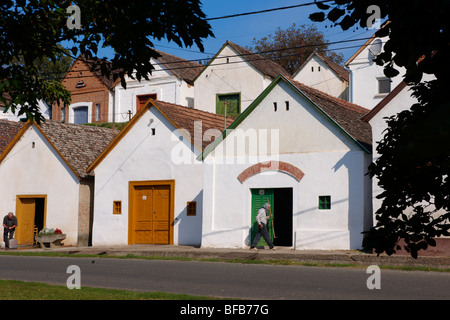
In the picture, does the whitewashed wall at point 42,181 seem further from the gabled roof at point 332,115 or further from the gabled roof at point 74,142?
the gabled roof at point 332,115

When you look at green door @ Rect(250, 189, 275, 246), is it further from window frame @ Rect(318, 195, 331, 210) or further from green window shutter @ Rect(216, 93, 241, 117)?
green window shutter @ Rect(216, 93, 241, 117)

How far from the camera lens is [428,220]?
16.4ft

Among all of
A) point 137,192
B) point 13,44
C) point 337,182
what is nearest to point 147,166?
point 137,192

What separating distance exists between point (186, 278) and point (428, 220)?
890 centimetres

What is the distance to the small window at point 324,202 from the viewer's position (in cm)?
2091

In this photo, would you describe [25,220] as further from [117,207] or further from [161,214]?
[161,214]

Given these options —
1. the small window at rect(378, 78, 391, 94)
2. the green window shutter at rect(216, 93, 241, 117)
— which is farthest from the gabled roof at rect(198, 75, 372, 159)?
the green window shutter at rect(216, 93, 241, 117)

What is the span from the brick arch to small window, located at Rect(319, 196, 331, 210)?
1062 mm

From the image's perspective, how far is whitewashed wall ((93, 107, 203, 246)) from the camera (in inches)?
970

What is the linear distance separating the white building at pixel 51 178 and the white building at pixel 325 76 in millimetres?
15326

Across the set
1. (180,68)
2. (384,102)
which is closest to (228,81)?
(180,68)

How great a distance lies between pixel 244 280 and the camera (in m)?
12.8

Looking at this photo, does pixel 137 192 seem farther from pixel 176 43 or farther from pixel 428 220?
pixel 428 220

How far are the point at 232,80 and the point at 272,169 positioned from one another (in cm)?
1722
